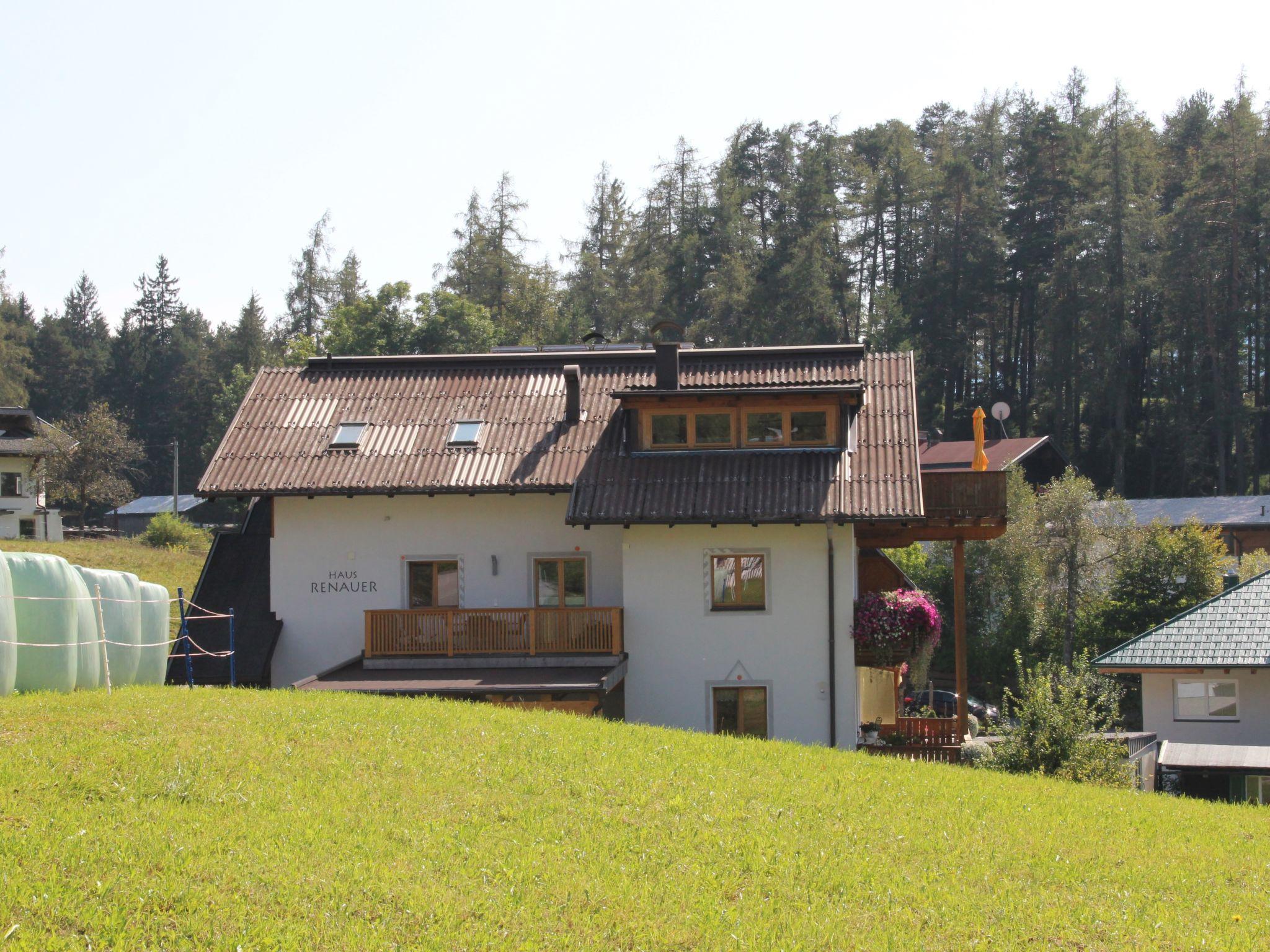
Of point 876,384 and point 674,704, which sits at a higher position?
point 876,384

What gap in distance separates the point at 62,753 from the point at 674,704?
12882mm

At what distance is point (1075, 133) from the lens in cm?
6744

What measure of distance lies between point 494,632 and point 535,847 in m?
12.4

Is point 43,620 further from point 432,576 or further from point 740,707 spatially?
point 740,707

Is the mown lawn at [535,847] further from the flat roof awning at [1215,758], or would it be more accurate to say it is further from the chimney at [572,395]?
the chimney at [572,395]

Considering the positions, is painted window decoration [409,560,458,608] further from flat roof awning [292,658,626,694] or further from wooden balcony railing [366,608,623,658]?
flat roof awning [292,658,626,694]

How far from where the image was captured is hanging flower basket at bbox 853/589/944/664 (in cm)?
2173

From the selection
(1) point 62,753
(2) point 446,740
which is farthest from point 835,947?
(1) point 62,753

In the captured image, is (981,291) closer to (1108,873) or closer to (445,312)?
(445,312)

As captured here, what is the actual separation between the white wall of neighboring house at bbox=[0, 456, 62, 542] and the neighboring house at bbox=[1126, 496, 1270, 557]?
164 ft

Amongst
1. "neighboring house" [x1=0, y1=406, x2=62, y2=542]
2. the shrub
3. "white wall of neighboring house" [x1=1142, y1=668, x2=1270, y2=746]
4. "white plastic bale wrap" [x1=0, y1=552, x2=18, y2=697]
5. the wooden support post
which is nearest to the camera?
"white plastic bale wrap" [x1=0, y1=552, x2=18, y2=697]

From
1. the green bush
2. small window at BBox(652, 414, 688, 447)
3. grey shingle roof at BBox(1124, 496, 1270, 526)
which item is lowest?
the green bush

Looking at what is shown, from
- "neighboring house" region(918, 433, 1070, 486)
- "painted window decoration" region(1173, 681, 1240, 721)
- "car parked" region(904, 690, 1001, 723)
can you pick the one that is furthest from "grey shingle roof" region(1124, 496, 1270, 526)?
"painted window decoration" region(1173, 681, 1240, 721)

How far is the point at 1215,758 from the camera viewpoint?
2250cm
